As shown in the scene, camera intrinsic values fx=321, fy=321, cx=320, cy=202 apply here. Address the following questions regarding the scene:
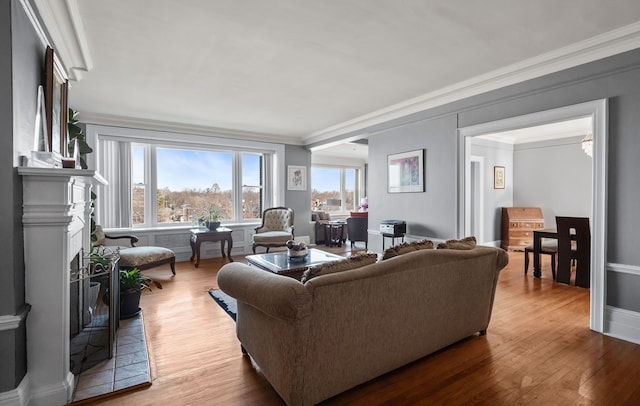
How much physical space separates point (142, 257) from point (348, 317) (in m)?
3.27

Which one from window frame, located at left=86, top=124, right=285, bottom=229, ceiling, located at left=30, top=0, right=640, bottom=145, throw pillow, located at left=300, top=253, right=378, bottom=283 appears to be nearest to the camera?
throw pillow, located at left=300, top=253, right=378, bottom=283

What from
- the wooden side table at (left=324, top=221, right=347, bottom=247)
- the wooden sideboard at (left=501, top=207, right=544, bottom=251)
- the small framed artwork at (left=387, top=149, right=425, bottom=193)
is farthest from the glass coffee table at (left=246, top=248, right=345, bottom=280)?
the wooden sideboard at (left=501, top=207, right=544, bottom=251)

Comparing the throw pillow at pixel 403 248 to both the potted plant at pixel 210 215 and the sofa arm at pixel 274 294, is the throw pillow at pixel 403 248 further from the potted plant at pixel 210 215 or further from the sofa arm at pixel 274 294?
the potted plant at pixel 210 215

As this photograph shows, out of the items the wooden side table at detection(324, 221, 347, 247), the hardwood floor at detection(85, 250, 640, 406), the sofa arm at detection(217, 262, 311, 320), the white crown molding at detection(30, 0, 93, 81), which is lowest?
the hardwood floor at detection(85, 250, 640, 406)

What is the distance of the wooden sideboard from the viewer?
272 inches

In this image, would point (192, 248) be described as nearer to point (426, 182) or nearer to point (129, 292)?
point (129, 292)

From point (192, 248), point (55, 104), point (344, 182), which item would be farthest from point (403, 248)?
point (344, 182)

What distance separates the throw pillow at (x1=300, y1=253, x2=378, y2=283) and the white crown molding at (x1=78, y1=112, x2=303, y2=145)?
4947 mm

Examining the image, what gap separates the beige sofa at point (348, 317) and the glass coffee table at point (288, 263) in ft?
3.21

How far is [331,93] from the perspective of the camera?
412 centimetres

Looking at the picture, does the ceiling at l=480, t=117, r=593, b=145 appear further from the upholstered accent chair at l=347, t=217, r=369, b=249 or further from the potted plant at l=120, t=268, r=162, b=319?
the potted plant at l=120, t=268, r=162, b=319

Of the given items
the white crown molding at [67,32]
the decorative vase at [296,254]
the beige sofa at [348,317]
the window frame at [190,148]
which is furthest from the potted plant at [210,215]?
the beige sofa at [348,317]

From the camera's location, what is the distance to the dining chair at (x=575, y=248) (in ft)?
13.4

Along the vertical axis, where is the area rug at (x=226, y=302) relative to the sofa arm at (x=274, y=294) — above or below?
below
